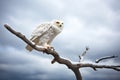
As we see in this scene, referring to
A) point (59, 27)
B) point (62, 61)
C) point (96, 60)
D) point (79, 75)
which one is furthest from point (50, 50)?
point (96, 60)

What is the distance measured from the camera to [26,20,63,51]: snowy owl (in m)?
3.60

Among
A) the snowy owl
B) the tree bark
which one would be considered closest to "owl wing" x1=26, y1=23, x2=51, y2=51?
the snowy owl

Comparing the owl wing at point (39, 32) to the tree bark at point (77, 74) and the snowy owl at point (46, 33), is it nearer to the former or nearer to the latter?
the snowy owl at point (46, 33)

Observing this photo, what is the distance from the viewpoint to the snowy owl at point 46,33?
142 inches

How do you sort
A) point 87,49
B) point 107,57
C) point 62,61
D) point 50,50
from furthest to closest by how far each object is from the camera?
point 87,49 → point 107,57 → point 62,61 → point 50,50

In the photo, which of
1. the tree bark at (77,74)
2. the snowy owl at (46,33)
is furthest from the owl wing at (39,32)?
the tree bark at (77,74)

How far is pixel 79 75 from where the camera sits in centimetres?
372

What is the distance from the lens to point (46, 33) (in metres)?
3.62

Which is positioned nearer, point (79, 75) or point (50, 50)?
point (50, 50)

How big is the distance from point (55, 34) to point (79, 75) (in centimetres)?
79

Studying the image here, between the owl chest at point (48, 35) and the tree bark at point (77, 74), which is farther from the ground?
the owl chest at point (48, 35)

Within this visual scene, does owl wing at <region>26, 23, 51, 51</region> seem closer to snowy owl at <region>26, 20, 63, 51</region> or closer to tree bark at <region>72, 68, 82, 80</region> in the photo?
snowy owl at <region>26, 20, 63, 51</region>

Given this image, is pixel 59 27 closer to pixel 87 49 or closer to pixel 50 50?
pixel 50 50

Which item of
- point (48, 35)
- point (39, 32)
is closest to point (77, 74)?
point (48, 35)
